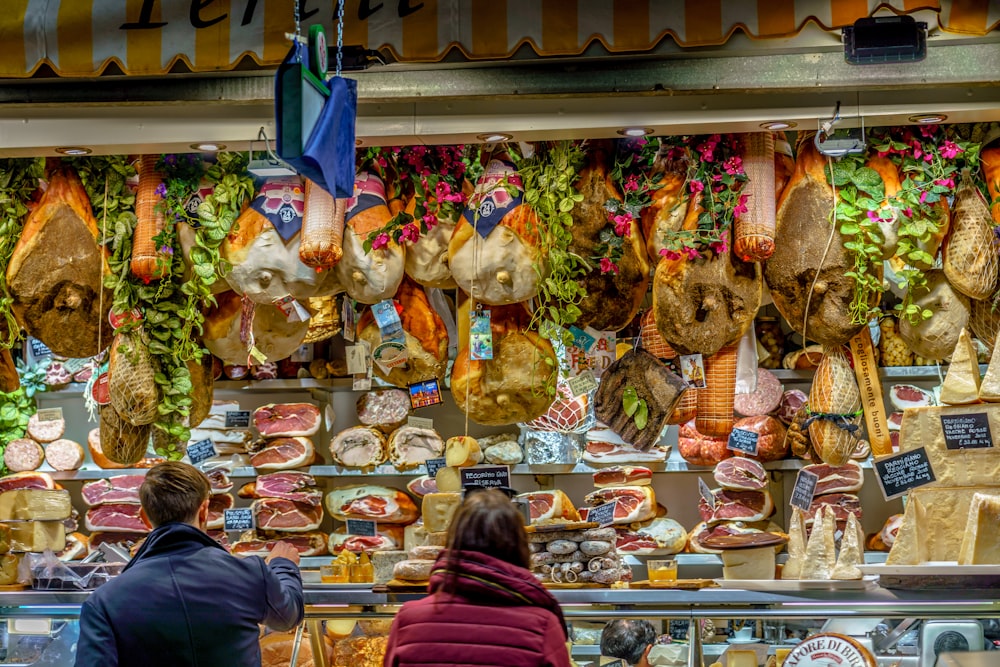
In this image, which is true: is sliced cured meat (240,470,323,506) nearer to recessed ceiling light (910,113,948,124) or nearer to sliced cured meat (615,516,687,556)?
sliced cured meat (615,516,687,556)

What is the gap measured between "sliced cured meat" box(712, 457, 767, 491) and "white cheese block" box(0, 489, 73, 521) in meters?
3.96

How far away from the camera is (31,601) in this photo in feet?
16.8

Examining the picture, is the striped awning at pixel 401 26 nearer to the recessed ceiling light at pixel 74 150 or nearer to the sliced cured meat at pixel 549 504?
the recessed ceiling light at pixel 74 150

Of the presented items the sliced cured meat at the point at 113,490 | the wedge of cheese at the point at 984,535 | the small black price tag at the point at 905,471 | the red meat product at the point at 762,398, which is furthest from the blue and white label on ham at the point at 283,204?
the sliced cured meat at the point at 113,490

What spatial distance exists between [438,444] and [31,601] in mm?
3309

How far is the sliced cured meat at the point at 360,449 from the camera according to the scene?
793cm

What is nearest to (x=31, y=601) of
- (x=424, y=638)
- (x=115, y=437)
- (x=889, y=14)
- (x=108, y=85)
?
(x=115, y=437)

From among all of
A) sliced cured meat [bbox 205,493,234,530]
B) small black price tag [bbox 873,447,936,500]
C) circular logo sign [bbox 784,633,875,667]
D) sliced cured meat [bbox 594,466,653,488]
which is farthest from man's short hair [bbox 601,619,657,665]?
sliced cured meat [bbox 205,493,234,530]

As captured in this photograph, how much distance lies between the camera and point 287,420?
822 cm

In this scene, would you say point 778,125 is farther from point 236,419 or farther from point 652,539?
point 236,419

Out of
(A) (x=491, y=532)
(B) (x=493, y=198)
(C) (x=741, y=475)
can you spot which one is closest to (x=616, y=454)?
(C) (x=741, y=475)

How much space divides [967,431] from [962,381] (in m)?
0.21

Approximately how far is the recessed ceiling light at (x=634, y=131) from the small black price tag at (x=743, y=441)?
113 inches

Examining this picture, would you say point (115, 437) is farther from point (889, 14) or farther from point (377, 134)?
point (889, 14)
